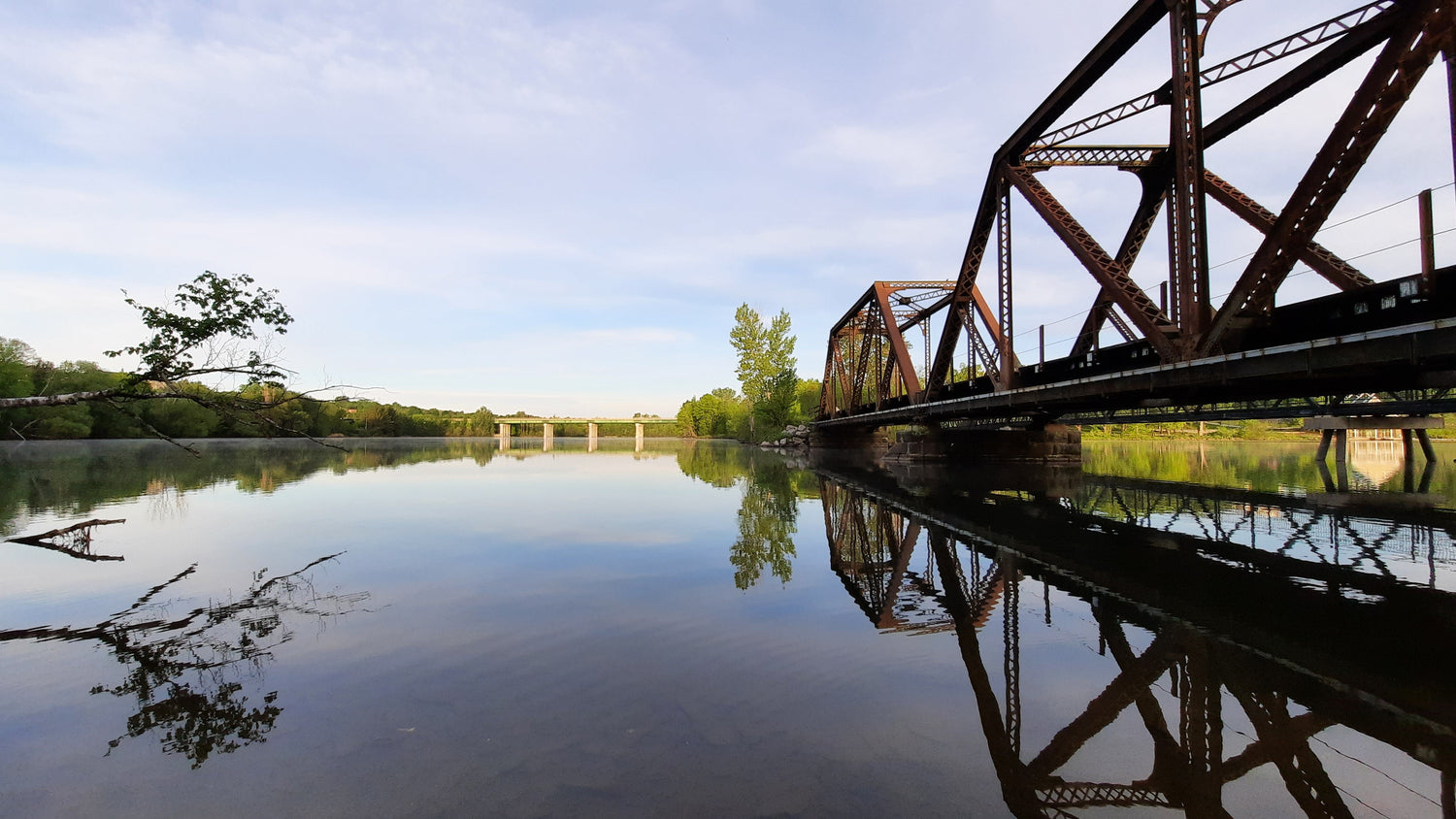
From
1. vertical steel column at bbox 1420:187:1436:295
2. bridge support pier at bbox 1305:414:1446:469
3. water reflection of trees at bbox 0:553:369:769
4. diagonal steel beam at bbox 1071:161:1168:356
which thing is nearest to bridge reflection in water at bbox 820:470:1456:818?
vertical steel column at bbox 1420:187:1436:295

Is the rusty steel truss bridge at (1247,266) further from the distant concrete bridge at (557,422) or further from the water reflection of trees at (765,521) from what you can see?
the distant concrete bridge at (557,422)

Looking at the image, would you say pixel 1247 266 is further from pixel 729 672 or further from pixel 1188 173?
pixel 729 672

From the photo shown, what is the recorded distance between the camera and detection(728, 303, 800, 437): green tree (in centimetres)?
8075

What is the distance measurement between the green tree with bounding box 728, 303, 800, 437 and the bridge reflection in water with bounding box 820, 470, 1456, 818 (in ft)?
220

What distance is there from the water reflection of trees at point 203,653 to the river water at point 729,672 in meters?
0.04

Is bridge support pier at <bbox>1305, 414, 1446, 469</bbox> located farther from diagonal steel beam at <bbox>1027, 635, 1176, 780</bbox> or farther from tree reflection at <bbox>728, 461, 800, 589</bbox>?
diagonal steel beam at <bbox>1027, 635, 1176, 780</bbox>

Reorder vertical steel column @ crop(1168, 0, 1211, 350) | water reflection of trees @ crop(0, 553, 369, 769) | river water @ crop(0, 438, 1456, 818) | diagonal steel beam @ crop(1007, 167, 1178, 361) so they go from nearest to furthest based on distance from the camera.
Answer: river water @ crop(0, 438, 1456, 818)
water reflection of trees @ crop(0, 553, 369, 769)
vertical steel column @ crop(1168, 0, 1211, 350)
diagonal steel beam @ crop(1007, 167, 1178, 361)

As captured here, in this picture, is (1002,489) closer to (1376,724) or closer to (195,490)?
(1376,724)

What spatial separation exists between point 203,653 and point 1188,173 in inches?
600

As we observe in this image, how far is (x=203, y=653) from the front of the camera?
598cm

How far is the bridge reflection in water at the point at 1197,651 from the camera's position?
381cm

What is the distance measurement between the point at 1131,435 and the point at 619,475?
359 feet

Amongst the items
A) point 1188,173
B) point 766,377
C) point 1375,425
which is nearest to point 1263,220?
point 1188,173

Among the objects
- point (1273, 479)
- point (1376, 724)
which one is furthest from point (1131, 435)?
point (1376, 724)
